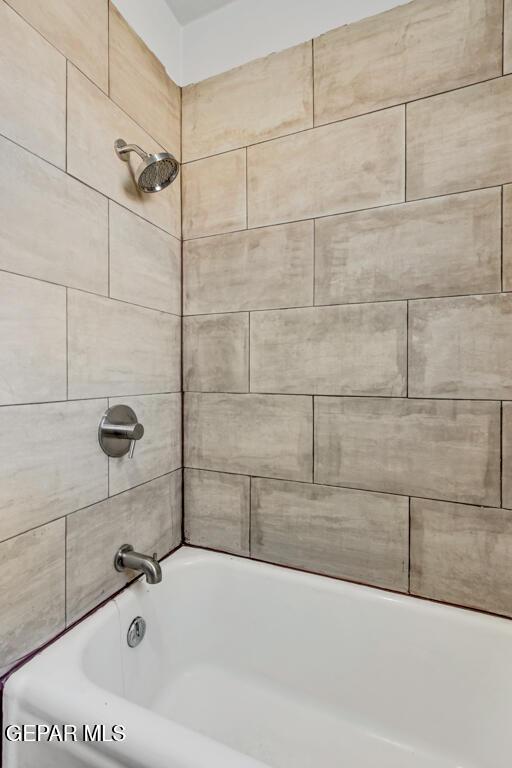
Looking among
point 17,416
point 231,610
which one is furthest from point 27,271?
point 231,610

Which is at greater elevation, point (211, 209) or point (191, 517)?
point (211, 209)

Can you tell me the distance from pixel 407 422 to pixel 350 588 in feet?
1.87

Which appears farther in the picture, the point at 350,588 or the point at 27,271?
the point at 350,588

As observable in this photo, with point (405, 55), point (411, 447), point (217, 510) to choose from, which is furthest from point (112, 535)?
point (405, 55)

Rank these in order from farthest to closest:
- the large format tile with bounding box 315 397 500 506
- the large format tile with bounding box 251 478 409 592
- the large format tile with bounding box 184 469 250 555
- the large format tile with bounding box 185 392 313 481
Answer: the large format tile with bounding box 184 469 250 555 → the large format tile with bounding box 185 392 313 481 → the large format tile with bounding box 251 478 409 592 → the large format tile with bounding box 315 397 500 506

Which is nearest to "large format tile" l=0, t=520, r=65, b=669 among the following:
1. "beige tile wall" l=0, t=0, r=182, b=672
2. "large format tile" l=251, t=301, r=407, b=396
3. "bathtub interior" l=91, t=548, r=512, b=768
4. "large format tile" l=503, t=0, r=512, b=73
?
"beige tile wall" l=0, t=0, r=182, b=672

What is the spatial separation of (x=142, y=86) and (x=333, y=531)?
1644mm

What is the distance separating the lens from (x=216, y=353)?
1494 mm

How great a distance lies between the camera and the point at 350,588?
50.1 inches

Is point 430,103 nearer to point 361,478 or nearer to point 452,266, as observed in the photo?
point 452,266

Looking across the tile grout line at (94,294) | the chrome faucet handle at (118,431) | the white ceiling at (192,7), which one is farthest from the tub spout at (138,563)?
the white ceiling at (192,7)

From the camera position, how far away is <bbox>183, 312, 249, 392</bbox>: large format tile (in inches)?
57.1

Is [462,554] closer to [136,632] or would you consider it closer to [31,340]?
[136,632]

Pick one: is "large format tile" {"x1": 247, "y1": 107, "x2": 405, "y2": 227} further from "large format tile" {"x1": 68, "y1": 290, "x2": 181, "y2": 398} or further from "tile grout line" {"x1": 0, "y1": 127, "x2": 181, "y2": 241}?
"large format tile" {"x1": 68, "y1": 290, "x2": 181, "y2": 398}
